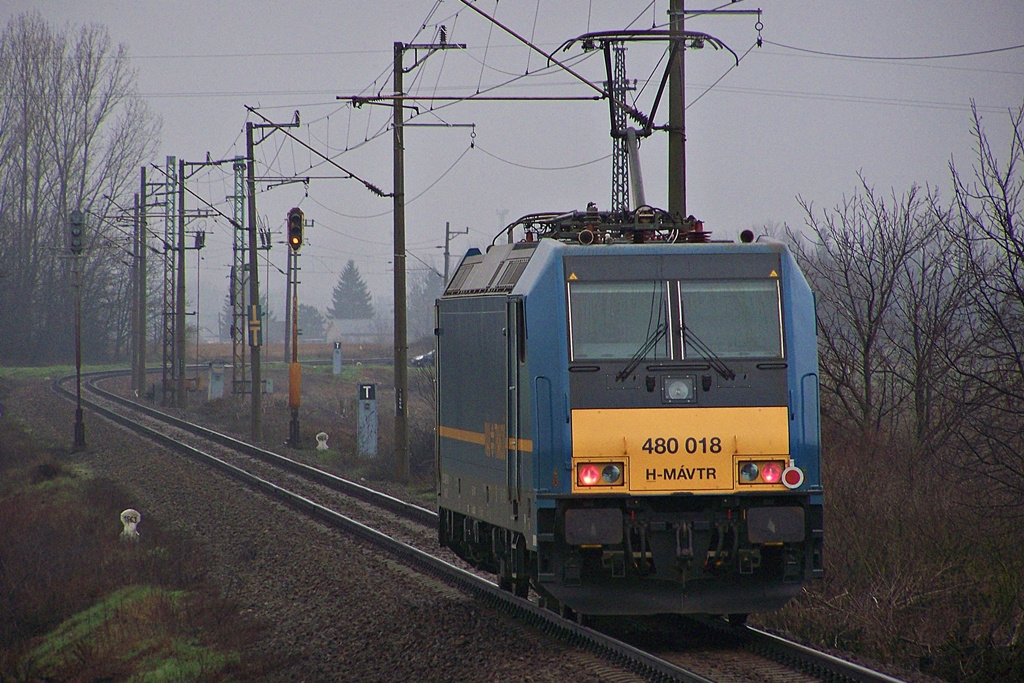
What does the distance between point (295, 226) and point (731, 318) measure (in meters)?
17.6

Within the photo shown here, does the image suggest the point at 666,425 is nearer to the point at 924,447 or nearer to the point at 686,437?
the point at 686,437

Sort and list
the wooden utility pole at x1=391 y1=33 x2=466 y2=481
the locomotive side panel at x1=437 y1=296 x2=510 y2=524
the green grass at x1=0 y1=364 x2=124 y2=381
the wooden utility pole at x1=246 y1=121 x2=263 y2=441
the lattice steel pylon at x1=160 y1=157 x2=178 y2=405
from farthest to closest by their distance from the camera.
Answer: the green grass at x1=0 y1=364 x2=124 y2=381
the lattice steel pylon at x1=160 y1=157 x2=178 y2=405
the wooden utility pole at x1=246 y1=121 x2=263 y2=441
the wooden utility pole at x1=391 y1=33 x2=466 y2=481
the locomotive side panel at x1=437 y1=296 x2=510 y2=524

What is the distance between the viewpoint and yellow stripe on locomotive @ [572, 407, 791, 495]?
27.3 feet

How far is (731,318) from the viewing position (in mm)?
8664

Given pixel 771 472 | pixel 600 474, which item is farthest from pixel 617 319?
pixel 771 472

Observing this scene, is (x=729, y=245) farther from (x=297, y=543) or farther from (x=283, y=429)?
(x=283, y=429)

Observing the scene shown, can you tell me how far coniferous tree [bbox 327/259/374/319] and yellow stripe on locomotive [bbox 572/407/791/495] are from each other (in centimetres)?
16935

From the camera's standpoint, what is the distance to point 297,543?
1559 cm

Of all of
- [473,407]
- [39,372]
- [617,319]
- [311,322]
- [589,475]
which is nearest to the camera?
[589,475]

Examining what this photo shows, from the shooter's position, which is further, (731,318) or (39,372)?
(39,372)

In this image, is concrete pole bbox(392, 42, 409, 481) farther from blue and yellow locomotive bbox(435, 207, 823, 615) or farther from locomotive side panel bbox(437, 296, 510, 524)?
blue and yellow locomotive bbox(435, 207, 823, 615)

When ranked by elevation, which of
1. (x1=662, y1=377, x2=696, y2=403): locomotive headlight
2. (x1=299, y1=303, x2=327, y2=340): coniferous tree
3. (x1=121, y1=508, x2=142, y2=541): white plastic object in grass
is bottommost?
(x1=121, y1=508, x2=142, y2=541): white plastic object in grass

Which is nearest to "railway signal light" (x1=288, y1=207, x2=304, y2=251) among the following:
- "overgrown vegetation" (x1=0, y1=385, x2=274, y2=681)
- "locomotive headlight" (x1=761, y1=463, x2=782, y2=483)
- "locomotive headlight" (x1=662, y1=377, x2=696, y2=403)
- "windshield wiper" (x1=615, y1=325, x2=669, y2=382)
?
"overgrown vegetation" (x1=0, y1=385, x2=274, y2=681)

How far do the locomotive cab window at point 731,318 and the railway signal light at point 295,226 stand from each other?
16.9 metres
